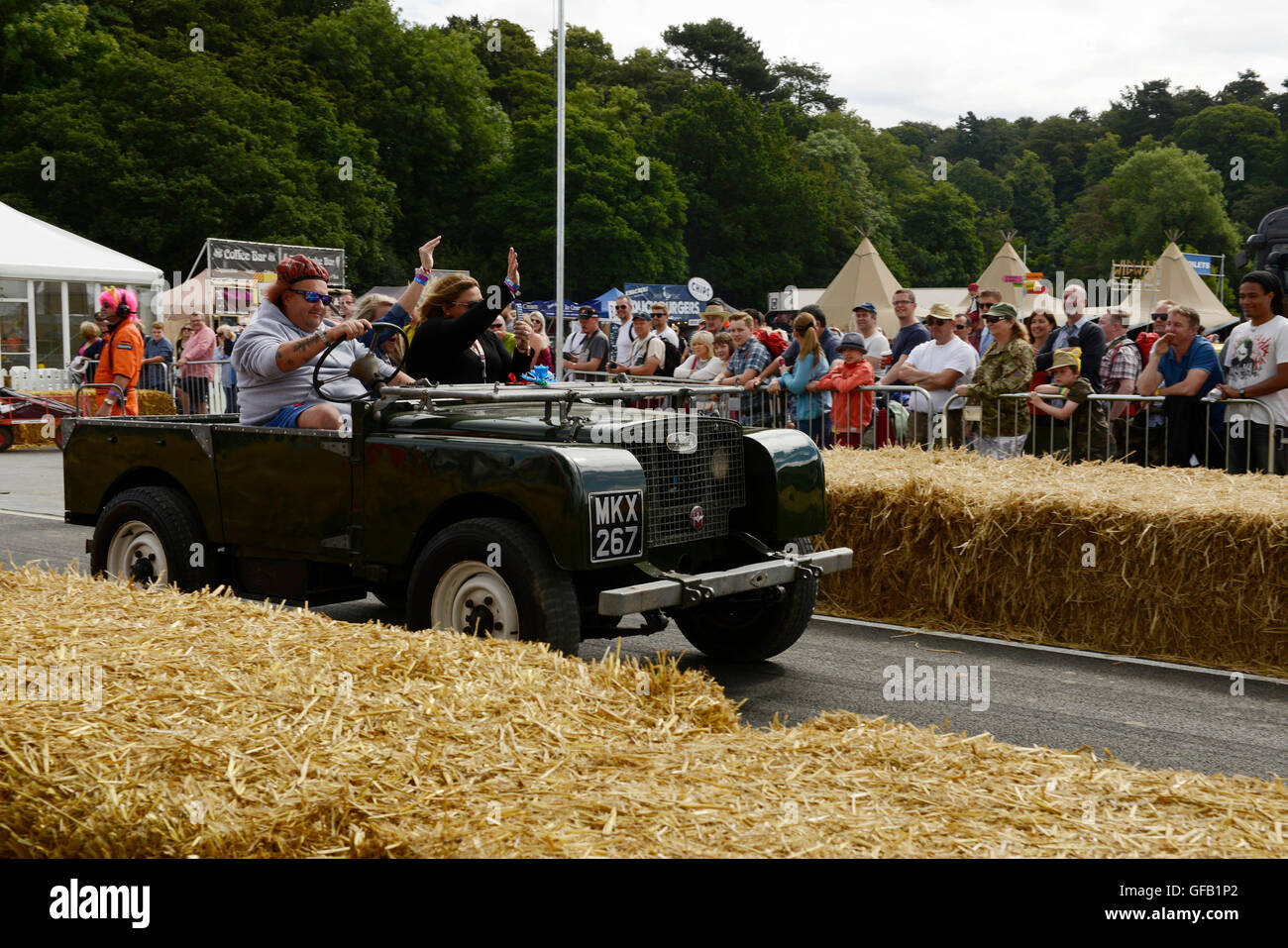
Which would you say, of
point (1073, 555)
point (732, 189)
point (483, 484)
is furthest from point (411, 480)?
point (732, 189)

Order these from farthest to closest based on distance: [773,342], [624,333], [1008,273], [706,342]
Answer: [1008,273]
[624,333]
[706,342]
[773,342]

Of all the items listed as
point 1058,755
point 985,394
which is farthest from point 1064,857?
point 985,394

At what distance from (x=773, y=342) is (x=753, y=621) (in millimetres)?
8206

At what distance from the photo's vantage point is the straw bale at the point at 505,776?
264 cm

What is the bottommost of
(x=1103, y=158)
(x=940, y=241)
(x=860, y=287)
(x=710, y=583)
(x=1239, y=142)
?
(x=710, y=583)

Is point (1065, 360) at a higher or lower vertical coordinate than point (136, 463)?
higher

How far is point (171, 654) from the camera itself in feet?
12.3

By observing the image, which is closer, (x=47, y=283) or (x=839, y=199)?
(x=47, y=283)

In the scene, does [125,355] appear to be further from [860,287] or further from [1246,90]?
[1246,90]

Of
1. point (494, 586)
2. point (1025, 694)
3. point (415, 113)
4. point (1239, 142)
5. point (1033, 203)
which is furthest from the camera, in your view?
point (1033, 203)

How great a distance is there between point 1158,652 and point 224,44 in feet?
198

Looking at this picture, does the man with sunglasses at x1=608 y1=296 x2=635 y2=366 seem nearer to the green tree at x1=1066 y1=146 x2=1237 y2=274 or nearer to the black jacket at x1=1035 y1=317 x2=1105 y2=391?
the black jacket at x1=1035 y1=317 x2=1105 y2=391

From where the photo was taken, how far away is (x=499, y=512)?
6.11 meters
